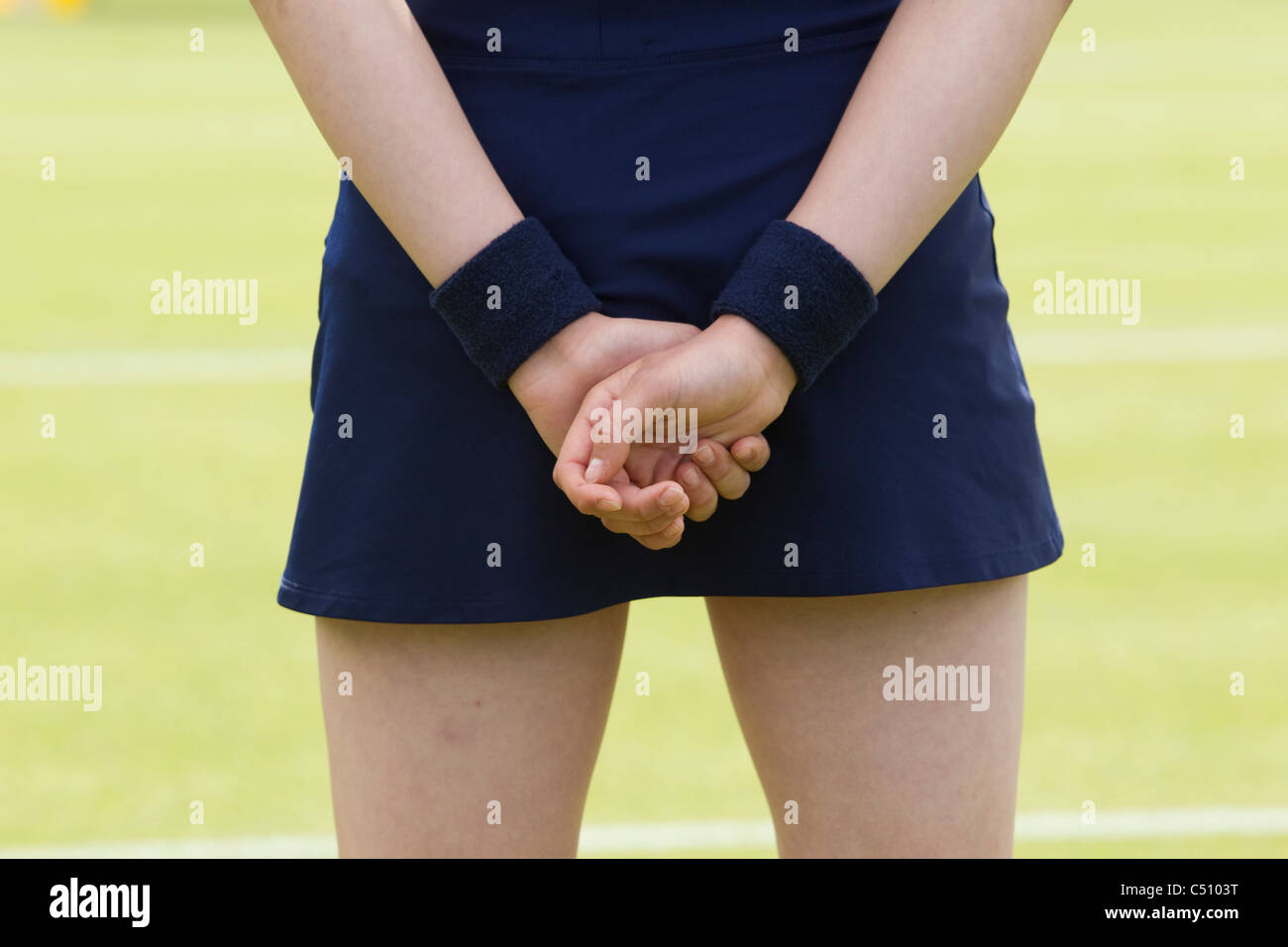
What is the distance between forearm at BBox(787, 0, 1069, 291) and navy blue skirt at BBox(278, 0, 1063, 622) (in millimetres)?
38

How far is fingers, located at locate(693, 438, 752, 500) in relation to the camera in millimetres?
1067

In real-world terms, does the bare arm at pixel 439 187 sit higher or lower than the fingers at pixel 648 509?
higher

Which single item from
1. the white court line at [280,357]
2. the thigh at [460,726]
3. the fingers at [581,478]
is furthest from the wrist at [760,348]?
the white court line at [280,357]

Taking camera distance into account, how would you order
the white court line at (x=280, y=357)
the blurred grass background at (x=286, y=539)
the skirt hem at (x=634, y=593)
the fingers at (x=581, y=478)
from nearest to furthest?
the fingers at (x=581, y=478)
the skirt hem at (x=634, y=593)
the blurred grass background at (x=286, y=539)
the white court line at (x=280, y=357)

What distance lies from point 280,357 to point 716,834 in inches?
137

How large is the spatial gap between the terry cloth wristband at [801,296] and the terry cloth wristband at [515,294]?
10 cm

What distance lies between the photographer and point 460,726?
1.16 m

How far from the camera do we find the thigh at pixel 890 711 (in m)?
1.17

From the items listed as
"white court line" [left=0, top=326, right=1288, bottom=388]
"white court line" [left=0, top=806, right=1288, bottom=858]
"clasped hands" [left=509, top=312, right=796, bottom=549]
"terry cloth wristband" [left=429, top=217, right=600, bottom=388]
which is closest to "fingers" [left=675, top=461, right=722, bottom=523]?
"clasped hands" [left=509, top=312, right=796, bottom=549]

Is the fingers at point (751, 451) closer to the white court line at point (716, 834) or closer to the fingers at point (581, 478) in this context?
the fingers at point (581, 478)

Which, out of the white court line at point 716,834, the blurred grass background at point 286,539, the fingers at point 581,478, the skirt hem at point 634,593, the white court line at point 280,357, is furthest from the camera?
the white court line at point 280,357

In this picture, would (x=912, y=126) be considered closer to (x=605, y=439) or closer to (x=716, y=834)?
(x=605, y=439)
